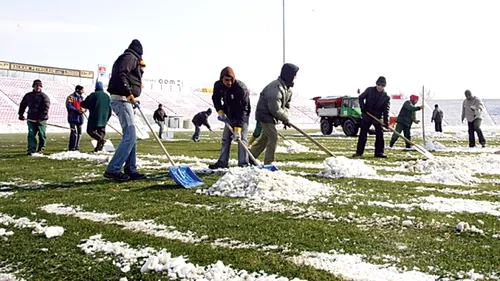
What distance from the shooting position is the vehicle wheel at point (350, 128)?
74.1 ft

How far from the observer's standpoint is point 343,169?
6848 mm

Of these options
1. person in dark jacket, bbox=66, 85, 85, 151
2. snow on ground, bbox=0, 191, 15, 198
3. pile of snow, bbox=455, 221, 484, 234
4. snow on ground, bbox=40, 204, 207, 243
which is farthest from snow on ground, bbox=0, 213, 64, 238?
person in dark jacket, bbox=66, 85, 85, 151

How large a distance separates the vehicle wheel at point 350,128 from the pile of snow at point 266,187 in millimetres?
17540

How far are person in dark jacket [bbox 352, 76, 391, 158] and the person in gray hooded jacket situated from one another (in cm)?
356

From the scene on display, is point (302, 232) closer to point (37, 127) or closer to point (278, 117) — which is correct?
point (278, 117)

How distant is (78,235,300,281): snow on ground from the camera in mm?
2633

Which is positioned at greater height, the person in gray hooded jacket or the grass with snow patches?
the person in gray hooded jacket

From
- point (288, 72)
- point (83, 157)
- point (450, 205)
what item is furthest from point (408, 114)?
point (450, 205)

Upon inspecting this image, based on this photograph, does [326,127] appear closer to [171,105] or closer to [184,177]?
[184,177]

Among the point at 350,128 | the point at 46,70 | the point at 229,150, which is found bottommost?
the point at 229,150

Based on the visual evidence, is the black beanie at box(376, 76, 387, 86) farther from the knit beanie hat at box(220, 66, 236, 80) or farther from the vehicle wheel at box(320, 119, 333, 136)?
the vehicle wheel at box(320, 119, 333, 136)

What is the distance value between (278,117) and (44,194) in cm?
355

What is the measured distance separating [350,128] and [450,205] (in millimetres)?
18567

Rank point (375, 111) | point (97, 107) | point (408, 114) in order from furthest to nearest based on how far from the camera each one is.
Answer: point (408, 114), point (97, 107), point (375, 111)
